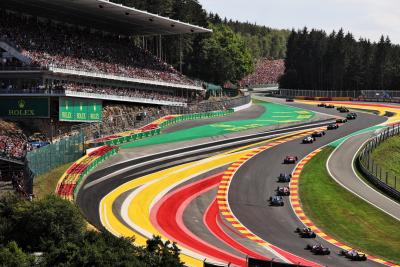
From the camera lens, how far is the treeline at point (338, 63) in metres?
165

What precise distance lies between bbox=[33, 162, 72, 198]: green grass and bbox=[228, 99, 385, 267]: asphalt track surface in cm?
1527

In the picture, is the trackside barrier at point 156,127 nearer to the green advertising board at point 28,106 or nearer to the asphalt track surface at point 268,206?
the green advertising board at point 28,106

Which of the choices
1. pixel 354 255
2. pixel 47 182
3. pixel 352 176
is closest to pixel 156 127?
pixel 352 176

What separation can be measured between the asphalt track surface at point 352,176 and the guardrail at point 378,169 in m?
0.94

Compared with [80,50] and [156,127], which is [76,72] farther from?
[156,127]

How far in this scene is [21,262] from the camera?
32.5 metres

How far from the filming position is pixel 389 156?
276 feet

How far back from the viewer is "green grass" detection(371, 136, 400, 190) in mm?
79188

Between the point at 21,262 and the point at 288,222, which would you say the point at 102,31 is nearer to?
the point at 288,222

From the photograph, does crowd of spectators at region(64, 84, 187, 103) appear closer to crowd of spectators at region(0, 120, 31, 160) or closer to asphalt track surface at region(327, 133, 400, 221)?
crowd of spectators at region(0, 120, 31, 160)

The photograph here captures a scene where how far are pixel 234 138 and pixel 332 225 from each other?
34.1 metres

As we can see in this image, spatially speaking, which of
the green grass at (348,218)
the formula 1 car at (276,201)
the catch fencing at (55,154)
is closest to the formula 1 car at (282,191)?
the green grass at (348,218)

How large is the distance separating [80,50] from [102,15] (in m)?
6.29

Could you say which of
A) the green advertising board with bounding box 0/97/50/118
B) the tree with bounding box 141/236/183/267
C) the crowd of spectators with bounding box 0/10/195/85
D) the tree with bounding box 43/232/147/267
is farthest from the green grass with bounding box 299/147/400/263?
the crowd of spectators with bounding box 0/10/195/85
